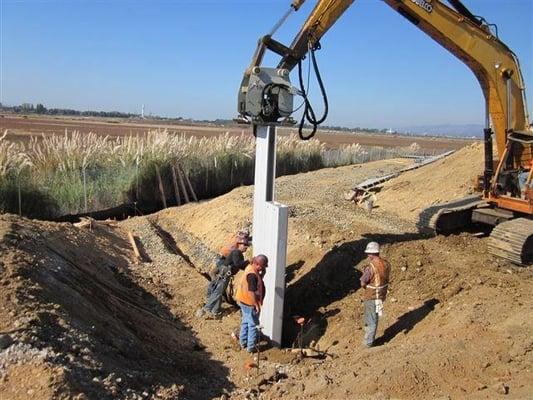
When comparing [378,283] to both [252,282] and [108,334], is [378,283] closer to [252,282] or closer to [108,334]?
[252,282]

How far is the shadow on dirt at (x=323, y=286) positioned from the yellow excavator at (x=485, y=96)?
2.01 metres

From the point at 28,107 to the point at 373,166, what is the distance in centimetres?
13947

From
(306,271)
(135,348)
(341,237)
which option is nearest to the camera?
(135,348)

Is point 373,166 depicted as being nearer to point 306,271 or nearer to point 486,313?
point 306,271

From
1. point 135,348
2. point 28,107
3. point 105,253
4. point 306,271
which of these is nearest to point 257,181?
point 306,271

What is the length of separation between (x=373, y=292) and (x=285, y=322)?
2025 mm

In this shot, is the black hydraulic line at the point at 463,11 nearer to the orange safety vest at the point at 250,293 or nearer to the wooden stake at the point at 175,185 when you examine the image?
the orange safety vest at the point at 250,293

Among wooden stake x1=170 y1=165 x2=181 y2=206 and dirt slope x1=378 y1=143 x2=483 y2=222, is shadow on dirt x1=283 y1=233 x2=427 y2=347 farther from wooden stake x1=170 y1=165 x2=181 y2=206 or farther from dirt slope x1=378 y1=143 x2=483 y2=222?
wooden stake x1=170 y1=165 x2=181 y2=206

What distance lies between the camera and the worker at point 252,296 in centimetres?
732

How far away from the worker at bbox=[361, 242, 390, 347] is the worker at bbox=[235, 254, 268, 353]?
1.39 m

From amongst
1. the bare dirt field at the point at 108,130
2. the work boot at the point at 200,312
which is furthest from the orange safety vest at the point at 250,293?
the bare dirt field at the point at 108,130

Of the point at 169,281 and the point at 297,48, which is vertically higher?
the point at 297,48

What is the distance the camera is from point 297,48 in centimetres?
842

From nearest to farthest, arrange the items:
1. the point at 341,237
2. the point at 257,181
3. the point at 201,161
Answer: the point at 257,181 → the point at 341,237 → the point at 201,161
